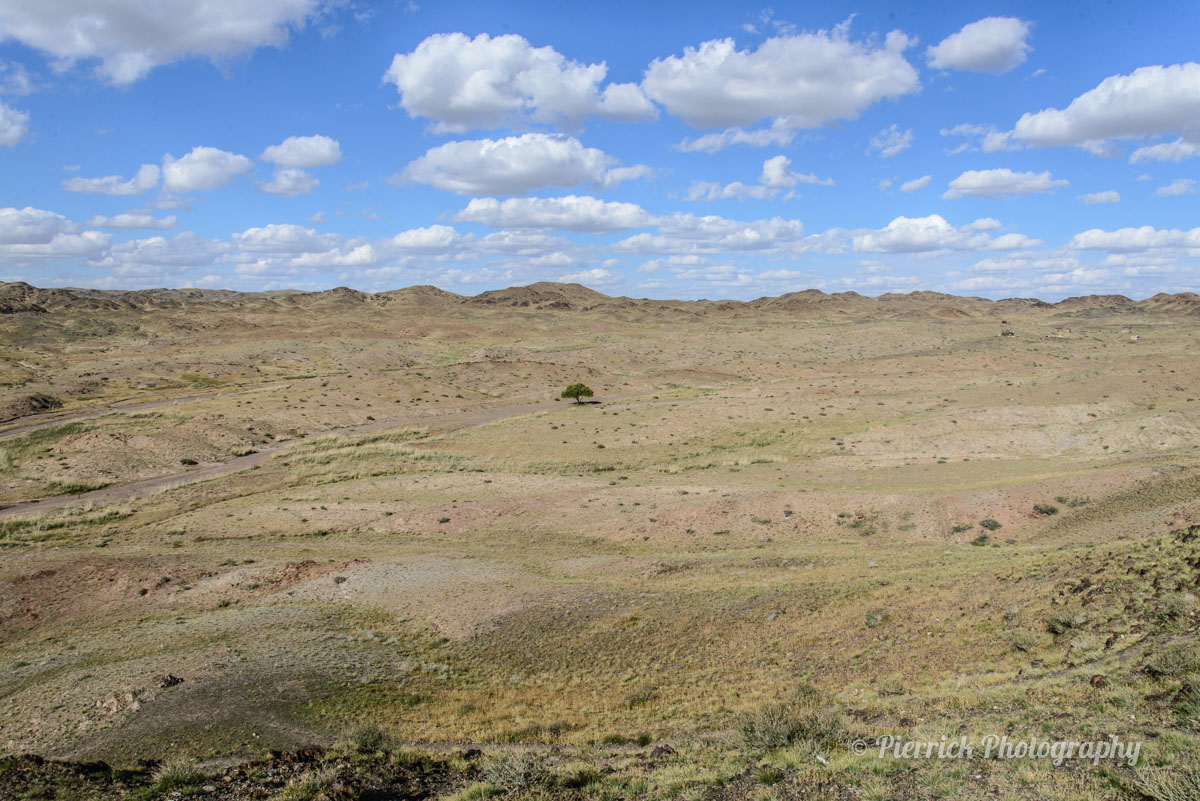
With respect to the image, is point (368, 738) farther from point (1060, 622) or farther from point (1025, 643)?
point (1060, 622)

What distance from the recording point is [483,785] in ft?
34.1

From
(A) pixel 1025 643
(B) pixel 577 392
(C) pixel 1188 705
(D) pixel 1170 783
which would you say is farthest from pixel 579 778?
(B) pixel 577 392

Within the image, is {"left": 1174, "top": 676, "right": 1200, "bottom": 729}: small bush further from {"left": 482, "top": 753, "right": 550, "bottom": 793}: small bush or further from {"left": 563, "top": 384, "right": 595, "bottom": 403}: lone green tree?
{"left": 563, "top": 384, "right": 595, "bottom": 403}: lone green tree

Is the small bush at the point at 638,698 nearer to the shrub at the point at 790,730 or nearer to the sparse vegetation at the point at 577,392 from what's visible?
the shrub at the point at 790,730

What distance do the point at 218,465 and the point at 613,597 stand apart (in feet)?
122

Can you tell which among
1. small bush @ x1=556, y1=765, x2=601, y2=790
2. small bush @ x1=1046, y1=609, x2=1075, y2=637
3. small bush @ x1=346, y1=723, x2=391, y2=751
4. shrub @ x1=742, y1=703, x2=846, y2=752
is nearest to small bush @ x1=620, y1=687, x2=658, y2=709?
shrub @ x1=742, y1=703, x2=846, y2=752

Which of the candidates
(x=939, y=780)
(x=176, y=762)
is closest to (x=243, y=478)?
(x=176, y=762)

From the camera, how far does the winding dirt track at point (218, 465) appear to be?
35938 mm

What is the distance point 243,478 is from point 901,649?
38.3m

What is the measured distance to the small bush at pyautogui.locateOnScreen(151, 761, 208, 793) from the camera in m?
10.5

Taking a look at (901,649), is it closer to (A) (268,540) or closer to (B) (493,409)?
(A) (268,540)

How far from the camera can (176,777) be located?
10.7m

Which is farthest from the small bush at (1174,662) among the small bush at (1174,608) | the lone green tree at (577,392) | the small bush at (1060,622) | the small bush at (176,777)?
the lone green tree at (577,392)

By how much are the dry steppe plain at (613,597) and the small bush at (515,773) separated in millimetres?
48
